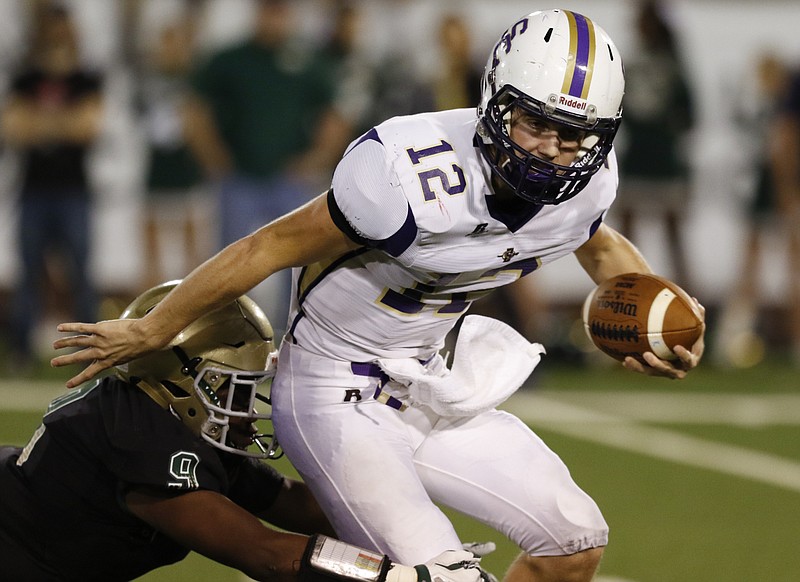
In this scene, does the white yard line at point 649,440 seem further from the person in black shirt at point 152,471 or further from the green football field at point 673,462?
→ the person in black shirt at point 152,471

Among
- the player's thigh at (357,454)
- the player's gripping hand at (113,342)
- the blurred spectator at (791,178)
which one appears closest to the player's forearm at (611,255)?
the player's thigh at (357,454)

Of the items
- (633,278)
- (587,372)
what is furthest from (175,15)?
(633,278)

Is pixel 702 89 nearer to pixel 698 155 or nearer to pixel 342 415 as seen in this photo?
pixel 698 155

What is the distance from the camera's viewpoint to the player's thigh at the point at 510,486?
3.21 m

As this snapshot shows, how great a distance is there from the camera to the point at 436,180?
3.04m

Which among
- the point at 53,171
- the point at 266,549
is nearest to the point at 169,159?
the point at 53,171

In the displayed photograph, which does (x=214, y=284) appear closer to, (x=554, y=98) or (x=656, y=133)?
(x=554, y=98)

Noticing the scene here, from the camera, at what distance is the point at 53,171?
26.2 ft

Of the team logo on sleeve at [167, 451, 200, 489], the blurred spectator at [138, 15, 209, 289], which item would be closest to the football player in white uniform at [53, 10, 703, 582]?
the team logo on sleeve at [167, 451, 200, 489]

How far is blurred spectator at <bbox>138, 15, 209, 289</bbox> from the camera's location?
9.20 m

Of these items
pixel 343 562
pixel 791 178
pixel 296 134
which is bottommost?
pixel 791 178

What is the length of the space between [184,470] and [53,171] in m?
5.38

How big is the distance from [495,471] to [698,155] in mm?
7094

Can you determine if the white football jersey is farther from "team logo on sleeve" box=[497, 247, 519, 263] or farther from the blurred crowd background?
the blurred crowd background
